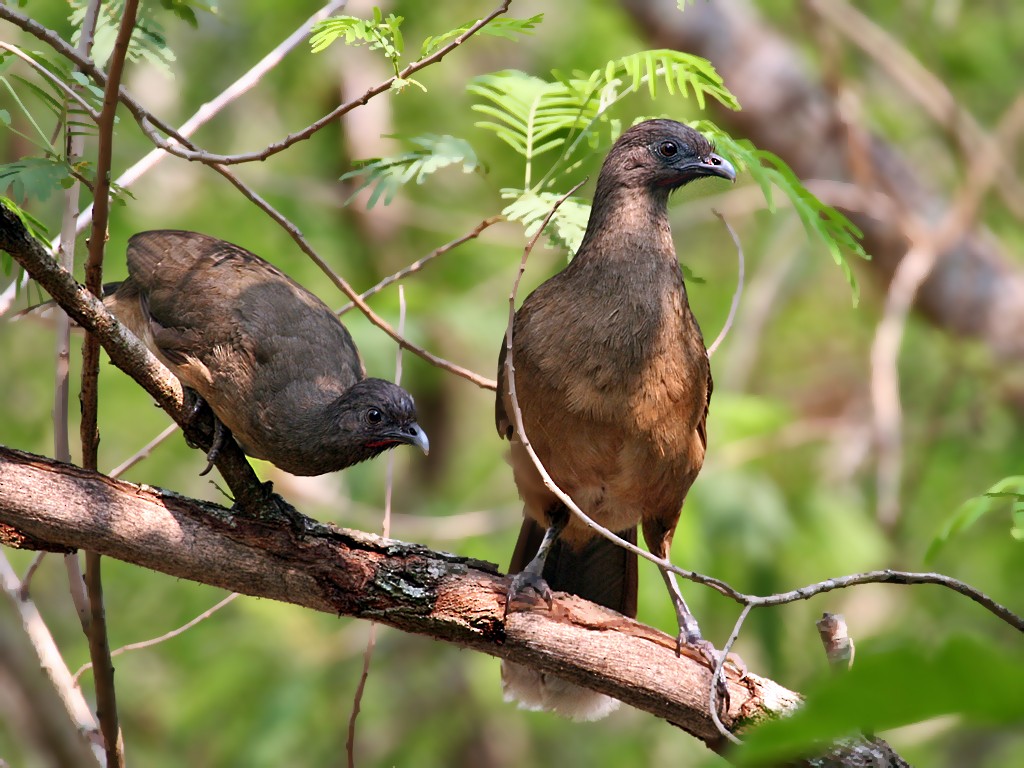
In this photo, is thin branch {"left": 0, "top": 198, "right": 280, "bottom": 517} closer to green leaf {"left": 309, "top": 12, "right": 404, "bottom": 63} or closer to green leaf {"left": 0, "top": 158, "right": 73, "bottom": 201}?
green leaf {"left": 0, "top": 158, "right": 73, "bottom": 201}

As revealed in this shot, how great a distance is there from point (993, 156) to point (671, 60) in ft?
14.4

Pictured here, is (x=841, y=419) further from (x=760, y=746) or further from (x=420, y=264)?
(x=760, y=746)

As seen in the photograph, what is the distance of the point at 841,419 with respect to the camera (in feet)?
28.8

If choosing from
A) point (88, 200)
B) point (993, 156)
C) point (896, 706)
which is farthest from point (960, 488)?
point (896, 706)

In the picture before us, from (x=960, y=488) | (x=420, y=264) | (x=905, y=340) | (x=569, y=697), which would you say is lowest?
(x=569, y=697)

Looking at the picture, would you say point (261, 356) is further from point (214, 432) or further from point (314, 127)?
point (314, 127)

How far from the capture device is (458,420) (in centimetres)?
1055

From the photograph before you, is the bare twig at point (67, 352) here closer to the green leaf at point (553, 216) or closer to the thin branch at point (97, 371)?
the thin branch at point (97, 371)

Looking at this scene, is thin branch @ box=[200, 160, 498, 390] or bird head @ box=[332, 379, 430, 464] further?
bird head @ box=[332, 379, 430, 464]

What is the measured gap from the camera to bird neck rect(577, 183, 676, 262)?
12.7ft

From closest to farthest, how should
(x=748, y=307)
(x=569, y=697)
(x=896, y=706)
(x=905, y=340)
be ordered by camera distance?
(x=896, y=706)
(x=569, y=697)
(x=748, y=307)
(x=905, y=340)

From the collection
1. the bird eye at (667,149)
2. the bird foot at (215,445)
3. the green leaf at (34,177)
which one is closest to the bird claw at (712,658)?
the bird foot at (215,445)

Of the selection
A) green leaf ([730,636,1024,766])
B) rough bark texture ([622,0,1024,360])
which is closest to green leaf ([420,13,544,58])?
green leaf ([730,636,1024,766])

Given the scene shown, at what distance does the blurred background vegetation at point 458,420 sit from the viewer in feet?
23.3
